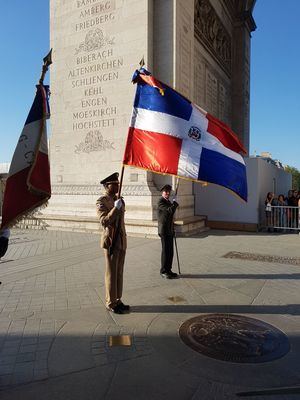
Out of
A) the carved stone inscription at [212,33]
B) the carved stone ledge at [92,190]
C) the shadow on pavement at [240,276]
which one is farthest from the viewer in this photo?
the carved stone inscription at [212,33]

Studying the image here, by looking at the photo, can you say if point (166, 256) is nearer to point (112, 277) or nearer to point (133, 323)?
point (112, 277)

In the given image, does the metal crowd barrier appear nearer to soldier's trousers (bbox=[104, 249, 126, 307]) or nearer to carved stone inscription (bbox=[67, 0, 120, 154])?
carved stone inscription (bbox=[67, 0, 120, 154])

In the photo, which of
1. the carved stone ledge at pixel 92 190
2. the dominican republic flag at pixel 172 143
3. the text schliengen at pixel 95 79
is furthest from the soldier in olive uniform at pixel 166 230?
the text schliengen at pixel 95 79

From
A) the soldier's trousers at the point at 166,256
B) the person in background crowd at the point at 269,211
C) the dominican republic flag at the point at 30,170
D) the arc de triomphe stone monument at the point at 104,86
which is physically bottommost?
the soldier's trousers at the point at 166,256

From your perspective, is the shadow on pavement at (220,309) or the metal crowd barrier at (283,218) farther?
the metal crowd barrier at (283,218)

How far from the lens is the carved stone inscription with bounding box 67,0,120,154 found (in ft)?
44.8

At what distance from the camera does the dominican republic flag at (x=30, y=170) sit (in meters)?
3.78

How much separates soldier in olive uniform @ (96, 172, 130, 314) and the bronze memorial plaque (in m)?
1.07

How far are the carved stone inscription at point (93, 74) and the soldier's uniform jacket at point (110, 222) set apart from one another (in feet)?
29.7

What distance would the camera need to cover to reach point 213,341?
3.82 metres

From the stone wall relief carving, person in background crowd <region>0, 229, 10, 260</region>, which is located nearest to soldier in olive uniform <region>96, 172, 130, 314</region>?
person in background crowd <region>0, 229, 10, 260</region>

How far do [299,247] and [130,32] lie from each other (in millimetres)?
9898

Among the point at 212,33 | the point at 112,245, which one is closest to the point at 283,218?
the point at 112,245

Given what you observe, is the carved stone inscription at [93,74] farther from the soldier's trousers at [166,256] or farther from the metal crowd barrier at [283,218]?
the soldier's trousers at [166,256]
